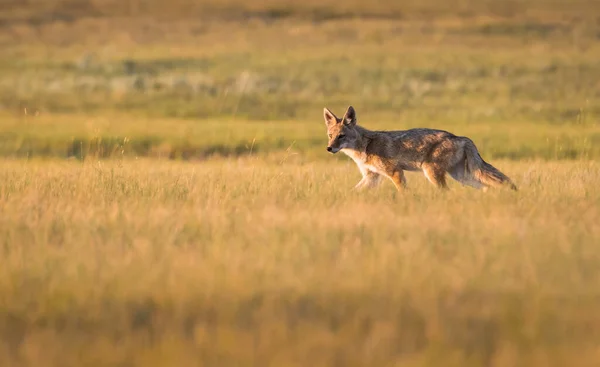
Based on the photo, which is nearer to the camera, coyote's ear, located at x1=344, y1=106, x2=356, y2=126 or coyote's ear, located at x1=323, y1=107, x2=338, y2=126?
coyote's ear, located at x1=344, y1=106, x2=356, y2=126

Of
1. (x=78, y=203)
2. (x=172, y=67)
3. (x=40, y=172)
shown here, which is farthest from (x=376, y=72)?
(x=78, y=203)

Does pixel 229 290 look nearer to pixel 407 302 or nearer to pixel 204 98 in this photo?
pixel 407 302

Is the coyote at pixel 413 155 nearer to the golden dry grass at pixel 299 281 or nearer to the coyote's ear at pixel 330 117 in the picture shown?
the coyote's ear at pixel 330 117

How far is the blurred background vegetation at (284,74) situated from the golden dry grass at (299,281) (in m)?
6.12

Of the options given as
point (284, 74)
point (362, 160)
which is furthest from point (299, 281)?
point (284, 74)

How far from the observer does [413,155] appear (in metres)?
12.5

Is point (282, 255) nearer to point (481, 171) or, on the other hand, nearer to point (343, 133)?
point (481, 171)

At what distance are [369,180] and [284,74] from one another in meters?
28.5

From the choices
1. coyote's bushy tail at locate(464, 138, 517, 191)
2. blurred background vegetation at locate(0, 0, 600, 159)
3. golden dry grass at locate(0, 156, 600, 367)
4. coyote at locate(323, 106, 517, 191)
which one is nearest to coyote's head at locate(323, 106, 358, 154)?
coyote at locate(323, 106, 517, 191)

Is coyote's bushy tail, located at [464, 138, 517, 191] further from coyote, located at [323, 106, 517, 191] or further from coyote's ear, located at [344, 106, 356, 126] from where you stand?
coyote's ear, located at [344, 106, 356, 126]

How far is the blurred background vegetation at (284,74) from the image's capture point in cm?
2373

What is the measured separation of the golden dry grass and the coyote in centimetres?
125

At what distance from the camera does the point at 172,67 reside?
4453 cm

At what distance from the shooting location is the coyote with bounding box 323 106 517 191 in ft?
40.1
